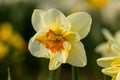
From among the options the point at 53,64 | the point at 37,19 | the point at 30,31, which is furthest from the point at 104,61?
the point at 30,31

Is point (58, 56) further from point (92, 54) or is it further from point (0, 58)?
point (92, 54)

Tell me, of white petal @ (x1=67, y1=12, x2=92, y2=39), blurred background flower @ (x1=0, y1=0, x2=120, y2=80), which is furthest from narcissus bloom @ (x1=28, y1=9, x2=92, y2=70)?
blurred background flower @ (x1=0, y1=0, x2=120, y2=80)

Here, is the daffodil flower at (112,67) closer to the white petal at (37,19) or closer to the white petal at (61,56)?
the white petal at (61,56)

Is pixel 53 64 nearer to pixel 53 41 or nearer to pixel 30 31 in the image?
pixel 53 41

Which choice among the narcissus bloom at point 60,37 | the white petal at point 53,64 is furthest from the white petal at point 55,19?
the white petal at point 53,64

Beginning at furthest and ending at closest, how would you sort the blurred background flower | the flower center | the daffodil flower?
1. the blurred background flower
2. the flower center
3. the daffodil flower

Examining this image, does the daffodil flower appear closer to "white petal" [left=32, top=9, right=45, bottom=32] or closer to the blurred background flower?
"white petal" [left=32, top=9, right=45, bottom=32]

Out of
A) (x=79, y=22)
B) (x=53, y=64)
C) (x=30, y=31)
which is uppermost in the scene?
(x=79, y=22)

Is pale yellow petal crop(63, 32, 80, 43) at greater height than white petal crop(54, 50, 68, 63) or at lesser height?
greater
